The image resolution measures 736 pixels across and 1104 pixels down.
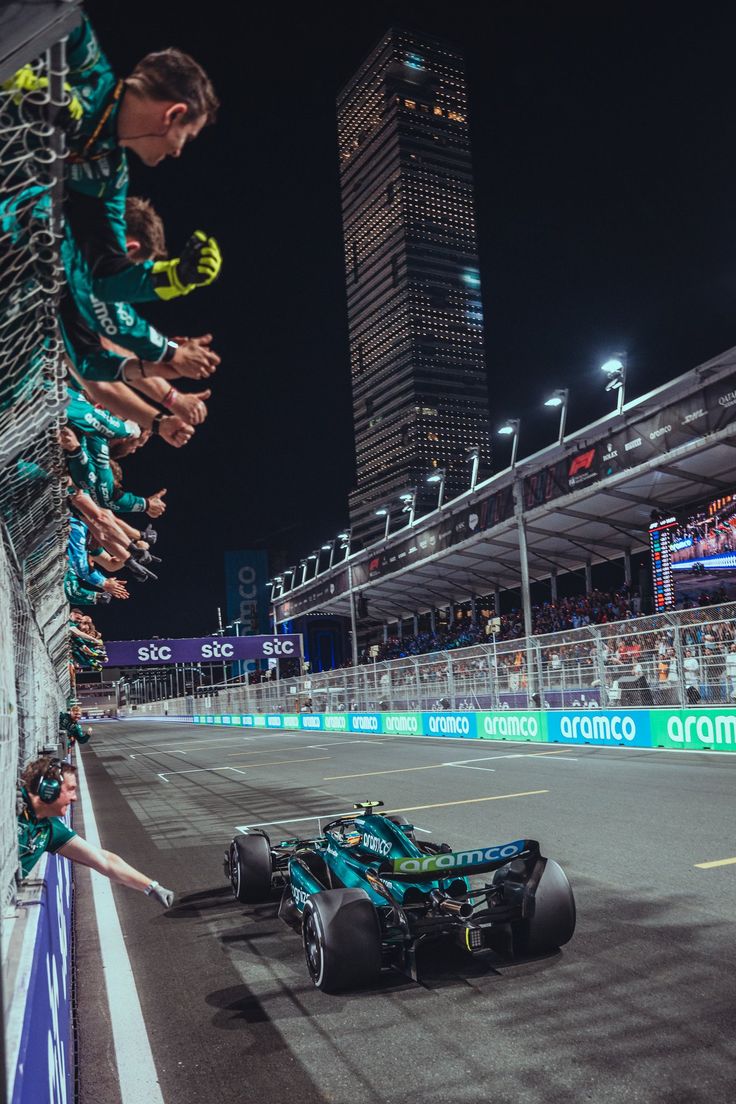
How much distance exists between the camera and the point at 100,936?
215 inches

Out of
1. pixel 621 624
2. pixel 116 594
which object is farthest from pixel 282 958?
pixel 621 624

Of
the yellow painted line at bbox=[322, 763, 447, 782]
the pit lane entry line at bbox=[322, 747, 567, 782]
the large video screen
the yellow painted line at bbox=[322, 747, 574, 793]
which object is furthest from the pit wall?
the large video screen

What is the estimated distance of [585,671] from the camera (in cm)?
1659

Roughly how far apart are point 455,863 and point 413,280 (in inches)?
6990

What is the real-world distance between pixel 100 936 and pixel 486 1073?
3304 mm

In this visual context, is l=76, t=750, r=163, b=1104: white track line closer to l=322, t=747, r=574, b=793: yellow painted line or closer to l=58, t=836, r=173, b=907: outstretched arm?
l=58, t=836, r=173, b=907: outstretched arm

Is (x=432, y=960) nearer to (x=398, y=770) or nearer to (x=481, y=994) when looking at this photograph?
(x=481, y=994)

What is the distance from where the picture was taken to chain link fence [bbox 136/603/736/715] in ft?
43.5

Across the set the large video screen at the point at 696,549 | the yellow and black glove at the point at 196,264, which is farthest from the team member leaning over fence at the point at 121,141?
the large video screen at the point at 696,549

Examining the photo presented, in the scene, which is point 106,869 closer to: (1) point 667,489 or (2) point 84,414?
(2) point 84,414

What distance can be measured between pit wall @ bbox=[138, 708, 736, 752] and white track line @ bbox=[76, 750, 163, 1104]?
381 inches

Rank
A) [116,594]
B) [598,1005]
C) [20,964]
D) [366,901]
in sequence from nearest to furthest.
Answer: [20,964] → [598,1005] → [366,901] → [116,594]

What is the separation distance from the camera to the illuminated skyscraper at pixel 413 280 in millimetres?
168875

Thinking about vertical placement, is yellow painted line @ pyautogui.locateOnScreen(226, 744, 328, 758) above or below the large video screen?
below
